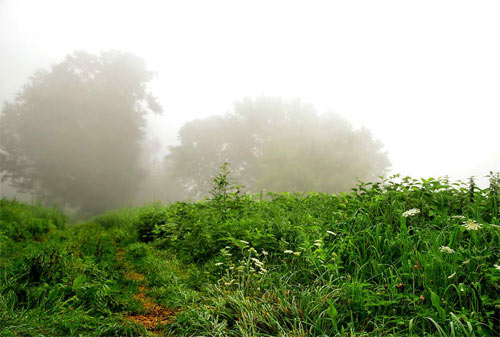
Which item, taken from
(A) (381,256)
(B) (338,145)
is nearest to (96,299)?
(A) (381,256)

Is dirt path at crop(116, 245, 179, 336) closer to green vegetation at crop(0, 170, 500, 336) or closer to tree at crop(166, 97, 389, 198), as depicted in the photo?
green vegetation at crop(0, 170, 500, 336)

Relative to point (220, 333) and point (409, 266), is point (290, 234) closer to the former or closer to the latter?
point (409, 266)

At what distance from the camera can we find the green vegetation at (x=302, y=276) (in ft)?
8.18

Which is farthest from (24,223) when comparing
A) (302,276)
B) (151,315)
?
(302,276)

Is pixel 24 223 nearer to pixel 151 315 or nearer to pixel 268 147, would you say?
pixel 151 315

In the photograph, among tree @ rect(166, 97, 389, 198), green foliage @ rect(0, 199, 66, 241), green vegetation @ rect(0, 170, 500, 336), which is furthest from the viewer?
tree @ rect(166, 97, 389, 198)

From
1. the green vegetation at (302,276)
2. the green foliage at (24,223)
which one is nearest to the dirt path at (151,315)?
the green vegetation at (302,276)

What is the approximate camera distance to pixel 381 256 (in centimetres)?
345

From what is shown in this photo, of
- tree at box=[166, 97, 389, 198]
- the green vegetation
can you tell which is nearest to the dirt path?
the green vegetation

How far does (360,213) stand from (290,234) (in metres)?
0.96

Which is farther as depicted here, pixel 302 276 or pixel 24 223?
pixel 24 223

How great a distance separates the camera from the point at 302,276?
3443mm

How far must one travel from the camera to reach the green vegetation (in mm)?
2494

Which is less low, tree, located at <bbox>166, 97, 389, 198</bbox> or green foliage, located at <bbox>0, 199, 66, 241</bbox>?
tree, located at <bbox>166, 97, 389, 198</bbox>
